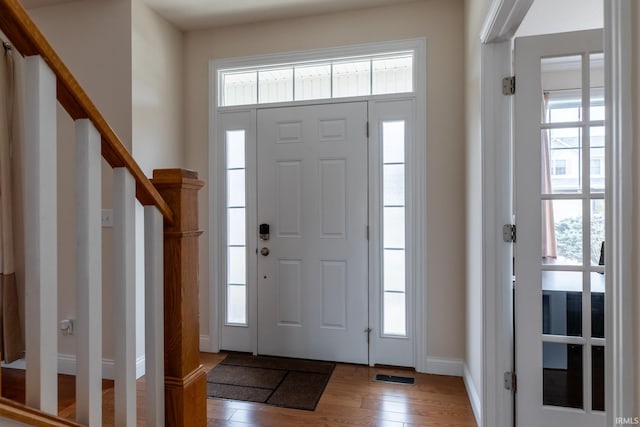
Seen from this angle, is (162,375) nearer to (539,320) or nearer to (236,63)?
(539,320)

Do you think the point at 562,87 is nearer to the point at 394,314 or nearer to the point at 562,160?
the point at 562,160

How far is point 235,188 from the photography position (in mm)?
3020

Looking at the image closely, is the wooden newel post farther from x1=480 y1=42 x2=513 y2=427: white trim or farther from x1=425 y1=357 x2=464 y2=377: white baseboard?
x1=425 y1=357 x2=464 y2=377: white baseboard

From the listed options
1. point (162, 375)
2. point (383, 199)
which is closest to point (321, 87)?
point (383, 199)

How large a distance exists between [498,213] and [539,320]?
1.78 ft

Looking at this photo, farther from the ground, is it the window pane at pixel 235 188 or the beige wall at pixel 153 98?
the beige wall at pixel 153 98

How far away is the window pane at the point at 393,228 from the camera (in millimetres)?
2715

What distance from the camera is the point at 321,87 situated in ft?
9.42

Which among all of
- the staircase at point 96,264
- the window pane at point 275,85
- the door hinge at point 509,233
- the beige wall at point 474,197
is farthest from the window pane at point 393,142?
the staircase at point 96,264

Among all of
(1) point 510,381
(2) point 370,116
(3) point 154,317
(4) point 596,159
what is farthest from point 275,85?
(1) point 510,381

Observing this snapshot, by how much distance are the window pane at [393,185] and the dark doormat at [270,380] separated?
53.5 inches

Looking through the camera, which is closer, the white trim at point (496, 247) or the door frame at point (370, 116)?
the white trim at point (496, 247)

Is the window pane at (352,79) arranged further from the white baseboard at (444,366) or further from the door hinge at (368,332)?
the white baseboard at (444,366)

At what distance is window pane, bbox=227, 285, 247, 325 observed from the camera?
3016mm
